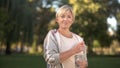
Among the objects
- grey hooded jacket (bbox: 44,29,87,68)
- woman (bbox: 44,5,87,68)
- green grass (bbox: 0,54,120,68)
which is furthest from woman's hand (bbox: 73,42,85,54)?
green grass (bbox: 0,54,120,68)

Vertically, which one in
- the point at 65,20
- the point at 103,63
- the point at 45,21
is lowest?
the point at 103,63

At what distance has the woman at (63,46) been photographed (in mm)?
2273

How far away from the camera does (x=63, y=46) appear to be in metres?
2.34

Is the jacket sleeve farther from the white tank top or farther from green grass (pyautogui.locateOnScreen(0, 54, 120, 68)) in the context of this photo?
green grass (pyautogui.locateOnScreen(0, 54, 120, 68))

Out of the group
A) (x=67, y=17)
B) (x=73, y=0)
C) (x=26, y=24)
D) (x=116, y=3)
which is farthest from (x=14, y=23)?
(x=67, y=17)

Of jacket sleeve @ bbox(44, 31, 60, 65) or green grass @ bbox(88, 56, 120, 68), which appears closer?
jacket sleeve @ bbox(44, 31, 60, 65)

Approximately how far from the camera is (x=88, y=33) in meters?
38.0

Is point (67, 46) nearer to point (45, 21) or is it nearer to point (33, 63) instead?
point (33, 63)

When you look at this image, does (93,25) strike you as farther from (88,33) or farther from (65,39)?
(65,39)

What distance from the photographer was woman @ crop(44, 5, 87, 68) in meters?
2.27

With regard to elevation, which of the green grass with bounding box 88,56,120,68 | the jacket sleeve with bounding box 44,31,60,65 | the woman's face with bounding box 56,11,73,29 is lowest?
the green grass with bounding box 88,56,120,68

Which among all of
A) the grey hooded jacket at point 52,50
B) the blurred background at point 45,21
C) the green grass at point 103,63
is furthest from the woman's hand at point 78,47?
the blurred background at point 45,21

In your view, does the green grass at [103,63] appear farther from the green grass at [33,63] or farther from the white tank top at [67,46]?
the white tank top at [67,46]

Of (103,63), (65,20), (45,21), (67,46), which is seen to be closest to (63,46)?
(67,46)
